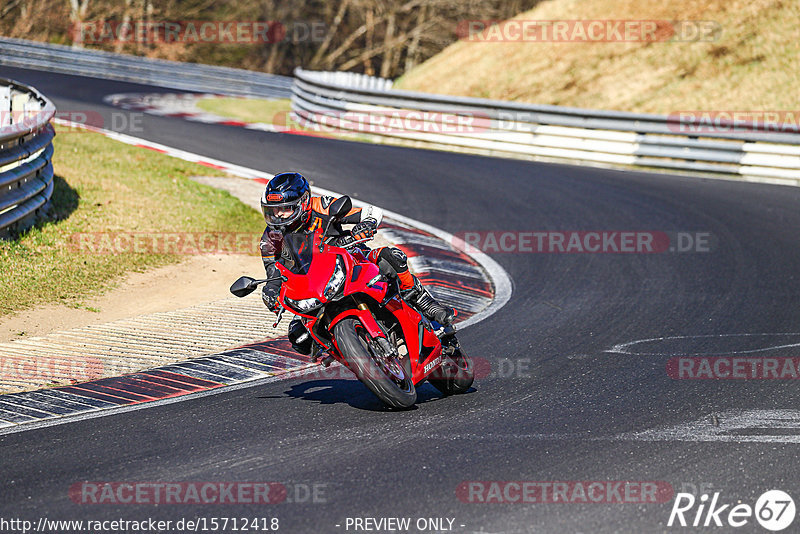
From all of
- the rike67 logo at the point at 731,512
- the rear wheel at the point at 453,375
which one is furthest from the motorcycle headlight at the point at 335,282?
the rike67 logo at the point at 731,512

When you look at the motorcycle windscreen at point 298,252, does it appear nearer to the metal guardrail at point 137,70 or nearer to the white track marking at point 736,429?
the white track marking at point 736,429

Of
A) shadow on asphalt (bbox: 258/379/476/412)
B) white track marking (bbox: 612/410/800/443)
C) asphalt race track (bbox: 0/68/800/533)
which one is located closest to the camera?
asphalt race track (bbox: 0/68/800/533)

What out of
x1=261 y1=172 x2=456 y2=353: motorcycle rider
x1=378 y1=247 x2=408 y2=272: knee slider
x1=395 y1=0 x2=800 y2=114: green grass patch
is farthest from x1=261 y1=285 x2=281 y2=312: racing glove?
x1=395 y1=0 x2=800 y2=114: green grass patch

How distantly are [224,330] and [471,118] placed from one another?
1339cm

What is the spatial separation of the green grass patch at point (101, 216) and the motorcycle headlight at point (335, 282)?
188 inches

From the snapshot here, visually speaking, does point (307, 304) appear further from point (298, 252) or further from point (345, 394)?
point (345, 394)

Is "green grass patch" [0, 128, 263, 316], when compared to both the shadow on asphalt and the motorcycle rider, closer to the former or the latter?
the shadow on asphalt

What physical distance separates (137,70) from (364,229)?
29423 millimetres

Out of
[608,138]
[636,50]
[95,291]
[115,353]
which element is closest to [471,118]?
[608,138]

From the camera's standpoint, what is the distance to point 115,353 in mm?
8477

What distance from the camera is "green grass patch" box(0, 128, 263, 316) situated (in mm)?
10664

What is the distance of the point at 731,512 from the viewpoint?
4.99 meters

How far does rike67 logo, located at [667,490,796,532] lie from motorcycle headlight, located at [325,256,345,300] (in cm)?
247

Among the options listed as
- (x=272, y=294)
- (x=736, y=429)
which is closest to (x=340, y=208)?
(x=272, y=294)
